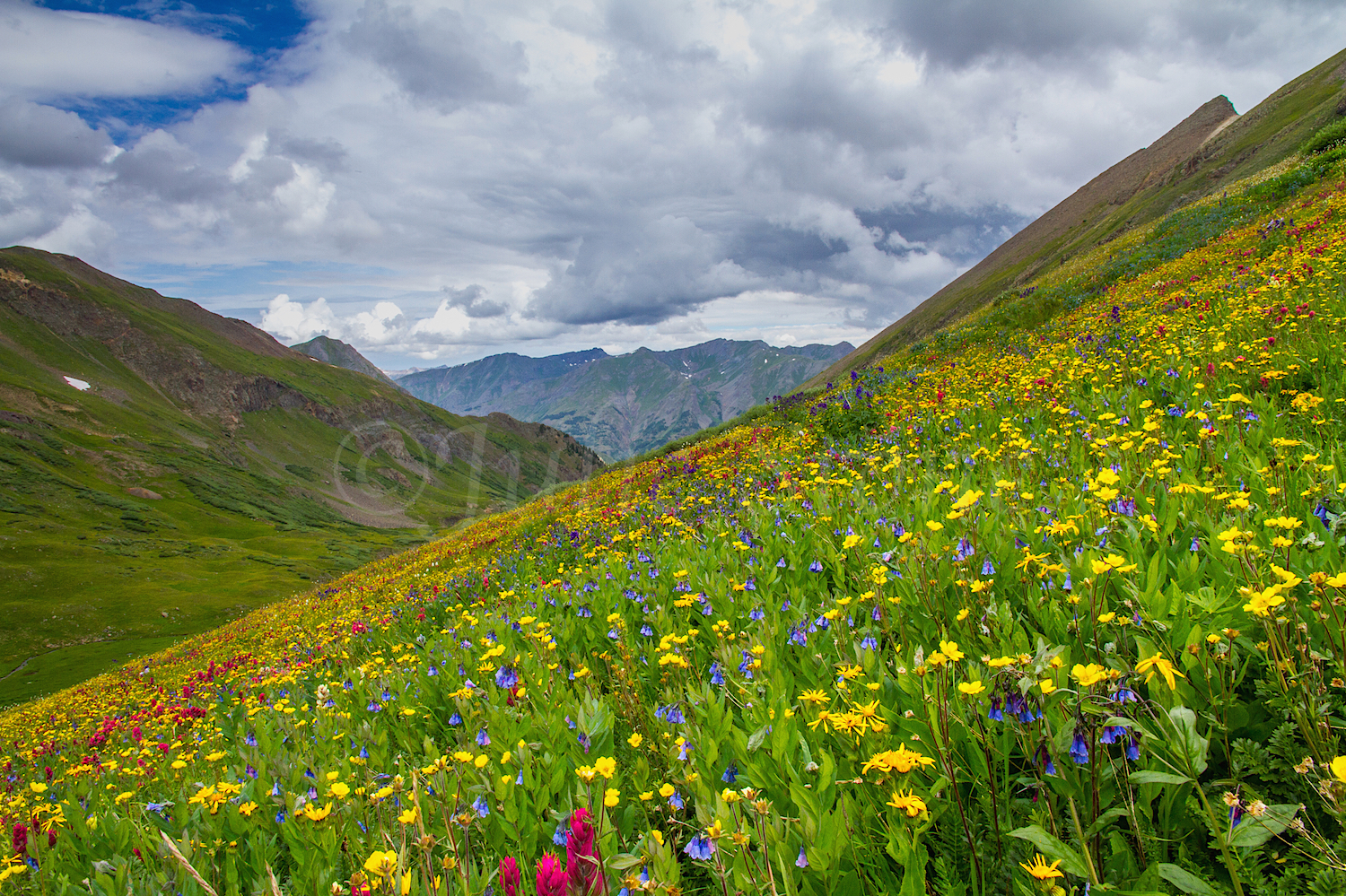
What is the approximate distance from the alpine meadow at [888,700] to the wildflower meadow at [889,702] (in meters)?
0.03

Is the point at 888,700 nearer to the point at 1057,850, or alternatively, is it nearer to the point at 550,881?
the point at 1057,850

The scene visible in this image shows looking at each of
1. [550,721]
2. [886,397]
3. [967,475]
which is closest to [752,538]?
[967,475]

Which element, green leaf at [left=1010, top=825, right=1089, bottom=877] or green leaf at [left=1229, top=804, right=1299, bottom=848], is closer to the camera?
green leaf at [left=1229, top=804, right=1299, bottom=848]

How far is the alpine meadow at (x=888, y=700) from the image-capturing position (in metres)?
1.98

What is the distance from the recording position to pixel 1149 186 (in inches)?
3989

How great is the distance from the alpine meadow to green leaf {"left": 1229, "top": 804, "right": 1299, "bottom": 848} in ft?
0.06

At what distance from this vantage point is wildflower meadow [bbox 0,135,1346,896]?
1.98 m

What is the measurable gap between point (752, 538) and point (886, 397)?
25.1ft

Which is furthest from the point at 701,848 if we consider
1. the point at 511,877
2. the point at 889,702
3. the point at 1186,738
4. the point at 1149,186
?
the point at 1149,186

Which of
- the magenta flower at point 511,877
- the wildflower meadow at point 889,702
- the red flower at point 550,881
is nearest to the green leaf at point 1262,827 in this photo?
the wildflower meadow at point 889,702

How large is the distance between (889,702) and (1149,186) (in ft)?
445

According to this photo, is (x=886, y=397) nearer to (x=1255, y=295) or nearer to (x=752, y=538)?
(x=1255, y=295)

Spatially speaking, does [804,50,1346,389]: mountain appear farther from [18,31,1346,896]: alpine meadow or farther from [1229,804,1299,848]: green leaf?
[1229,804,1299,848]: green leaf

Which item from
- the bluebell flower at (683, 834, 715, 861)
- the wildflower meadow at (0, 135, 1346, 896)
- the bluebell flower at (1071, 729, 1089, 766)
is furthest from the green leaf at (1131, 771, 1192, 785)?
the bluebell flower at (683, 834, 715, 861)
